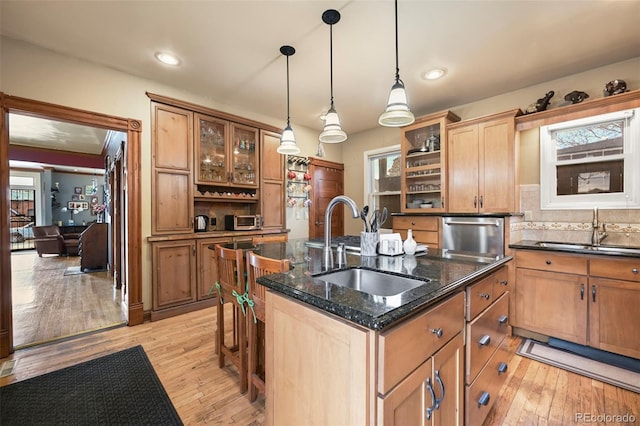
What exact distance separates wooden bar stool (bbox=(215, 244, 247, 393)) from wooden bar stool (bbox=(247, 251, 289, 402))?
10 centimetres

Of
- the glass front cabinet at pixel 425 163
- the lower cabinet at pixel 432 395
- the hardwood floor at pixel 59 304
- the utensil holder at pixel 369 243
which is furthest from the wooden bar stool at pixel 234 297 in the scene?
the glass front cabinet at pixel 425 163

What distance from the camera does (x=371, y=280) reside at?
143cm

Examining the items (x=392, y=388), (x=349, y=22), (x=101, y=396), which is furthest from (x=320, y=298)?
(x=349, y=22)

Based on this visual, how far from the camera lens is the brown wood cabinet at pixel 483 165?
281cm

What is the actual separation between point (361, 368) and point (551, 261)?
2520 mm

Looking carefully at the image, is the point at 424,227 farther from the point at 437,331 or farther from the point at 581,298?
the point at 437,331

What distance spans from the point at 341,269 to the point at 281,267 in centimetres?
31

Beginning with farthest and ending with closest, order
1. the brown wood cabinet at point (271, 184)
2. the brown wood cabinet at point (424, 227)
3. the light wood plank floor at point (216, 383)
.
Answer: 1. the brown wood cabinet at point (271, 184)
2. the brown wood cabinet at point (424, 227)
3. the light wood plank floor at point (216, 383)

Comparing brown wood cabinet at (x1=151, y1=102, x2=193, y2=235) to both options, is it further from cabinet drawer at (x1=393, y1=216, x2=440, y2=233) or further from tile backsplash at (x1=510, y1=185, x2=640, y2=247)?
tile backsplash at (x1=510, y1=185, x2=640, y2=247)

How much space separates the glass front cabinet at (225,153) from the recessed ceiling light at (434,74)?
7.64 ft

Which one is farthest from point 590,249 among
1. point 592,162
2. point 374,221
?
point 374,221

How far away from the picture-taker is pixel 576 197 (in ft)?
8.94

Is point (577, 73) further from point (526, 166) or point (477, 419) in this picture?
point (477, 419)

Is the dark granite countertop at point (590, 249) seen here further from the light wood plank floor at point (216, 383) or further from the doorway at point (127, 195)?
the doorway at point (127, 195)
